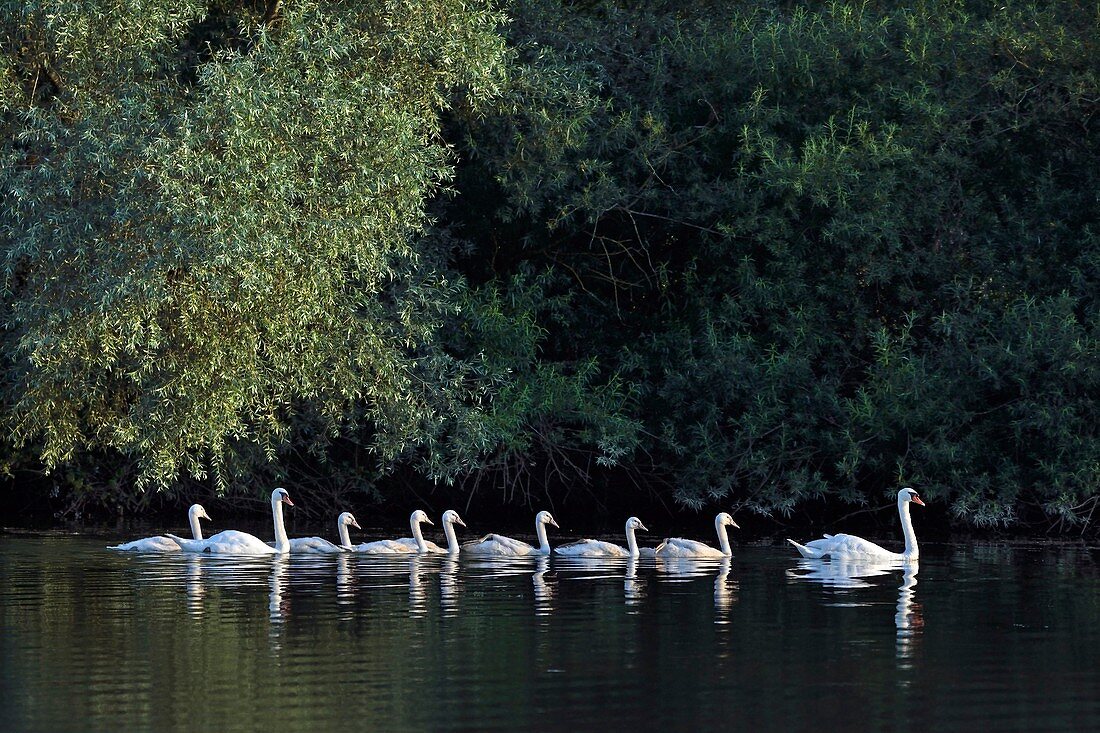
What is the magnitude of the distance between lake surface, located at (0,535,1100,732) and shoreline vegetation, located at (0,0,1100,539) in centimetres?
416

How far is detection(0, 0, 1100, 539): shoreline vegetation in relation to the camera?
80.0 ft

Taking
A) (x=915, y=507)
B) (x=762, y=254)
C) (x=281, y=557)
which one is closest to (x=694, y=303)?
(x=762, y=254)

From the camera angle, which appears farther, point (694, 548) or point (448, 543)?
point (448, 543)

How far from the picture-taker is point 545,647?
49.3 ft

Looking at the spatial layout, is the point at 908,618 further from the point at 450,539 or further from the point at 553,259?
the point at 553,259

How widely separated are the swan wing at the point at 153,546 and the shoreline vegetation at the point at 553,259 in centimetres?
95

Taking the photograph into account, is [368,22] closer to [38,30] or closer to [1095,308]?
[38,30]

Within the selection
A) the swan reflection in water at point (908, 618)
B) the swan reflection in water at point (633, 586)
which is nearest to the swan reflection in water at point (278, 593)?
the swan reflection in water at point (633, 586)

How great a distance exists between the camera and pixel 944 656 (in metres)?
14.5

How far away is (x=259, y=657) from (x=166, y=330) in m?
10.9

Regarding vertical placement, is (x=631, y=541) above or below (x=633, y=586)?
above

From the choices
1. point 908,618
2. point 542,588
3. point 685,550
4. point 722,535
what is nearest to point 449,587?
point 542,588

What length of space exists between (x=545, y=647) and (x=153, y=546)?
10714mm

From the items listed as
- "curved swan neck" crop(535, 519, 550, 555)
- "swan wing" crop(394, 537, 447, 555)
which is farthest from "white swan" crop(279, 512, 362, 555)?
"curved swan neck" crop(535, 519, 550, 555)
